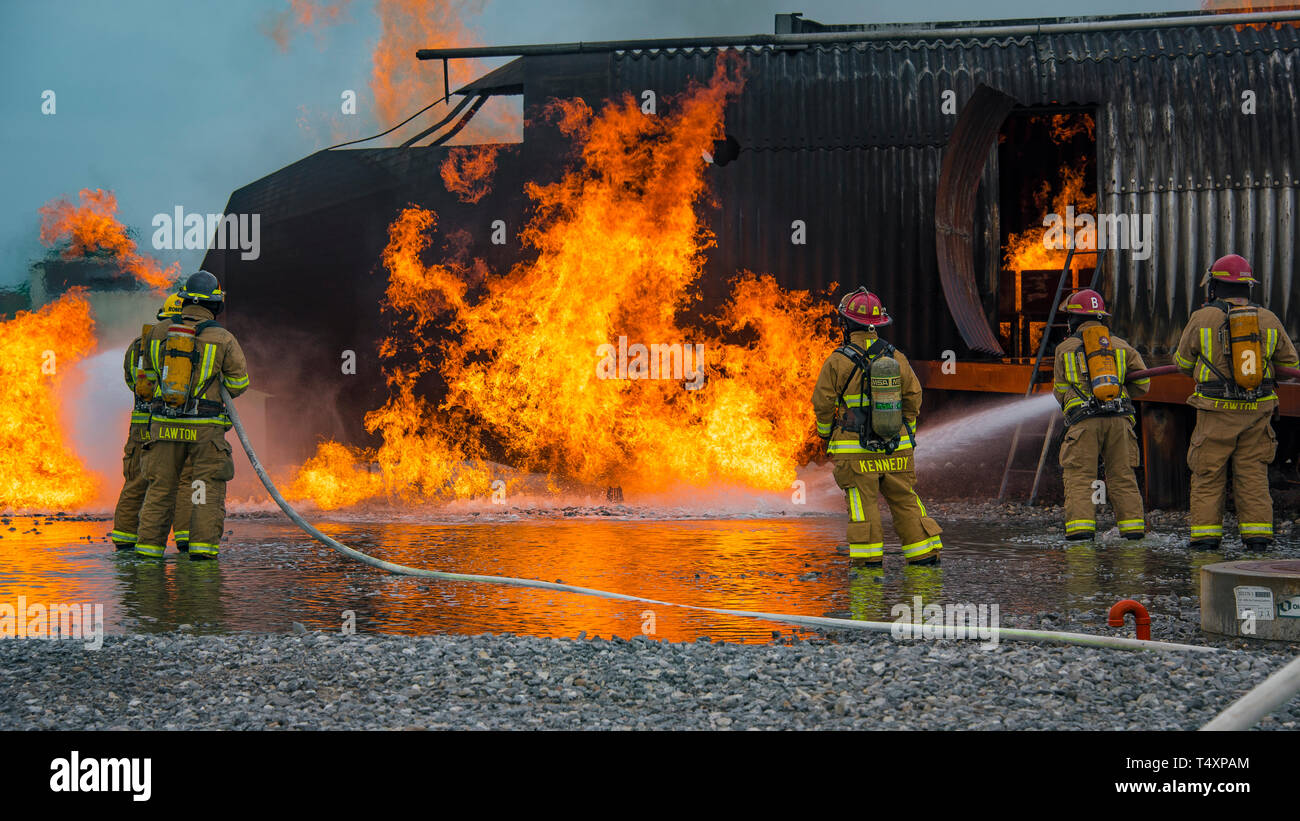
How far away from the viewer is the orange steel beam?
9766mm

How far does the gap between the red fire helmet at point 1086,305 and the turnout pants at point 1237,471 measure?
4.37 ft

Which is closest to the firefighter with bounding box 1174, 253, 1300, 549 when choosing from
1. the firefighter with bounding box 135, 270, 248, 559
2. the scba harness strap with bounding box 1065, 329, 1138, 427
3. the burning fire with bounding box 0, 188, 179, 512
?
the scba harness strap with bounding box 1065, 329, 1138, 427

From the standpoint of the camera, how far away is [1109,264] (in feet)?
41.3

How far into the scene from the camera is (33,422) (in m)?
14.7

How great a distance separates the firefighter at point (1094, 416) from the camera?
9.61 m

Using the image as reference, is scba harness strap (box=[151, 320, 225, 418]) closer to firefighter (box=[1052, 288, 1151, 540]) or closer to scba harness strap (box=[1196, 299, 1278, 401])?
firefighter (box=[1052, 288, 1151, 540])

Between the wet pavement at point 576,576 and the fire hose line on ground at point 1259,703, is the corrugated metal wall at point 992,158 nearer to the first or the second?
the wet pavement at point 576,576

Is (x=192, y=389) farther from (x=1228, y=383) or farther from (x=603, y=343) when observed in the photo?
(x=1228, y=383)

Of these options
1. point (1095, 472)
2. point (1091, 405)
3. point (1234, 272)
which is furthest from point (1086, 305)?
point (1095, 472)

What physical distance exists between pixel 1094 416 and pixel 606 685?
6.65m

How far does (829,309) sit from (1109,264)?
9.83 ft

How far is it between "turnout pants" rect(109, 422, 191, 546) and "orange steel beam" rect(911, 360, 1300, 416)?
7.81 meters
